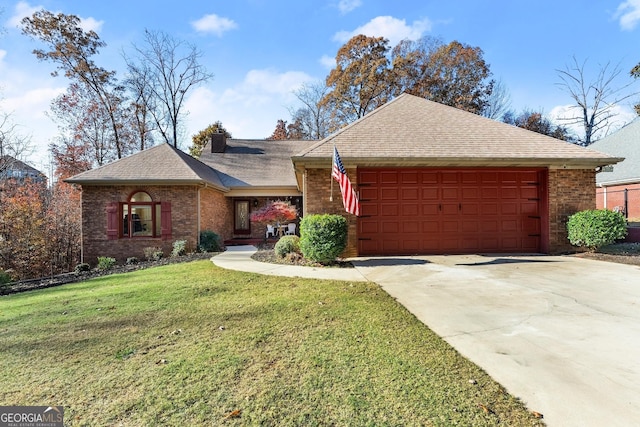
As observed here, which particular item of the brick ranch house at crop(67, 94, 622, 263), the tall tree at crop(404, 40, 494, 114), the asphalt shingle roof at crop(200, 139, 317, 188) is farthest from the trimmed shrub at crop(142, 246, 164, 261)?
the tall tree at crop(404, 40, 494, 114)

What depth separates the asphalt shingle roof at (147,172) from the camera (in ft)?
38.8

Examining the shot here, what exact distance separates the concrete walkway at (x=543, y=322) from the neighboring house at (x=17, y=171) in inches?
543

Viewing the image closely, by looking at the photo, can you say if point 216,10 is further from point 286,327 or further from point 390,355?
point 390,355

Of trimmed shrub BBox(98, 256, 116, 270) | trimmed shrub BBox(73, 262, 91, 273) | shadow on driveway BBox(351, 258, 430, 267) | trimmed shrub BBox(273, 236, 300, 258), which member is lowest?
trimmed shrub BBox(73, 262, 91, 273)

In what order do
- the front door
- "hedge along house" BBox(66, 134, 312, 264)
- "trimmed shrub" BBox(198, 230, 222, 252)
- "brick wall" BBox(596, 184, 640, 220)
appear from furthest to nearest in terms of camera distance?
1. the front door
2. "brick wall" BBox(596, 184, 640, 220)
3. "trimmed shrub" BBox(198, 230, 222, 252)
4. "hedge along house" BBox(66, 134, 312, 264)

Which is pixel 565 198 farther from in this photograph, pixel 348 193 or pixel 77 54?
pixel 77 54

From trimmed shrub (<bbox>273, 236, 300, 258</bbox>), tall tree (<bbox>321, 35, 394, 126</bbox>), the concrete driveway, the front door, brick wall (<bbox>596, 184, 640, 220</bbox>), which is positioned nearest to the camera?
the concrete driveway

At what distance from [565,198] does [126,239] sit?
1529 centimetres

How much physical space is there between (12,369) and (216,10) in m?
11.6

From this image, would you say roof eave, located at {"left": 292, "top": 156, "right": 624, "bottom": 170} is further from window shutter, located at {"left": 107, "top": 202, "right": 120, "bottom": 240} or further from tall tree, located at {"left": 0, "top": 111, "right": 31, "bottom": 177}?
tall tree, located at {"left": 0, "top": 111, "right": 31, "bottom": 177}

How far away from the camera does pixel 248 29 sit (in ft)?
41.5

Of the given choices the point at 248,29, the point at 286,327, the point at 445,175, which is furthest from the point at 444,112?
the point at 286,327

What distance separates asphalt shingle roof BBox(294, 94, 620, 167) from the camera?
8586 mm

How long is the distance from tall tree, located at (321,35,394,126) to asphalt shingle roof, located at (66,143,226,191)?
15.8 m
